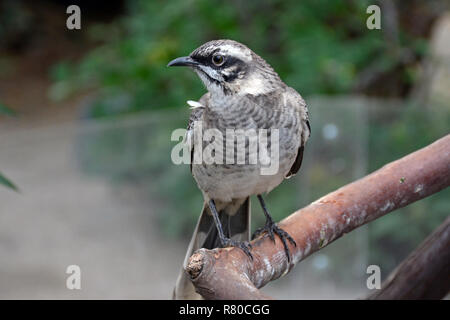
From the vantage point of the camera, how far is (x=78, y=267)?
3.99 m

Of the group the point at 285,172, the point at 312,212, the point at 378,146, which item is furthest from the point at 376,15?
the point at 312,212

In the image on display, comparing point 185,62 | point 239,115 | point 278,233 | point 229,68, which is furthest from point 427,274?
point 185,62

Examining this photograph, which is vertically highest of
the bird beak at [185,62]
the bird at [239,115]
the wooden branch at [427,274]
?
the bird beak at [185,62]

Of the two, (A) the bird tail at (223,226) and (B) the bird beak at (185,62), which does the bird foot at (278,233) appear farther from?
(B) the bird beak at (185,62)

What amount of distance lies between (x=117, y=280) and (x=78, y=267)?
260mm

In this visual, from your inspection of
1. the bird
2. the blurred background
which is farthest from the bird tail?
the blurred background

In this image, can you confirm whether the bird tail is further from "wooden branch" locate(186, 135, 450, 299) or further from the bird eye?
the bird eye

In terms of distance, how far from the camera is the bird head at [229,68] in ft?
6.54

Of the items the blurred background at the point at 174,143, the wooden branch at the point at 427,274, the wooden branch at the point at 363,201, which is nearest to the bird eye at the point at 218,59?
the wooden branch at the point at 363,201

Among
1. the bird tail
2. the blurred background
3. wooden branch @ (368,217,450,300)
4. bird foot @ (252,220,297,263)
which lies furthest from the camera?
the blurred background

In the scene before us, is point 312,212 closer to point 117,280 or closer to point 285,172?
point 285,172

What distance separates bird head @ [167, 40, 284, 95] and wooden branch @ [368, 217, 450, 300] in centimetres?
72

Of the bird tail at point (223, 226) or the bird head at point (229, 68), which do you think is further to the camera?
the bird tail at point (223, 226)

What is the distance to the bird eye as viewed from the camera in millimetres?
1995
